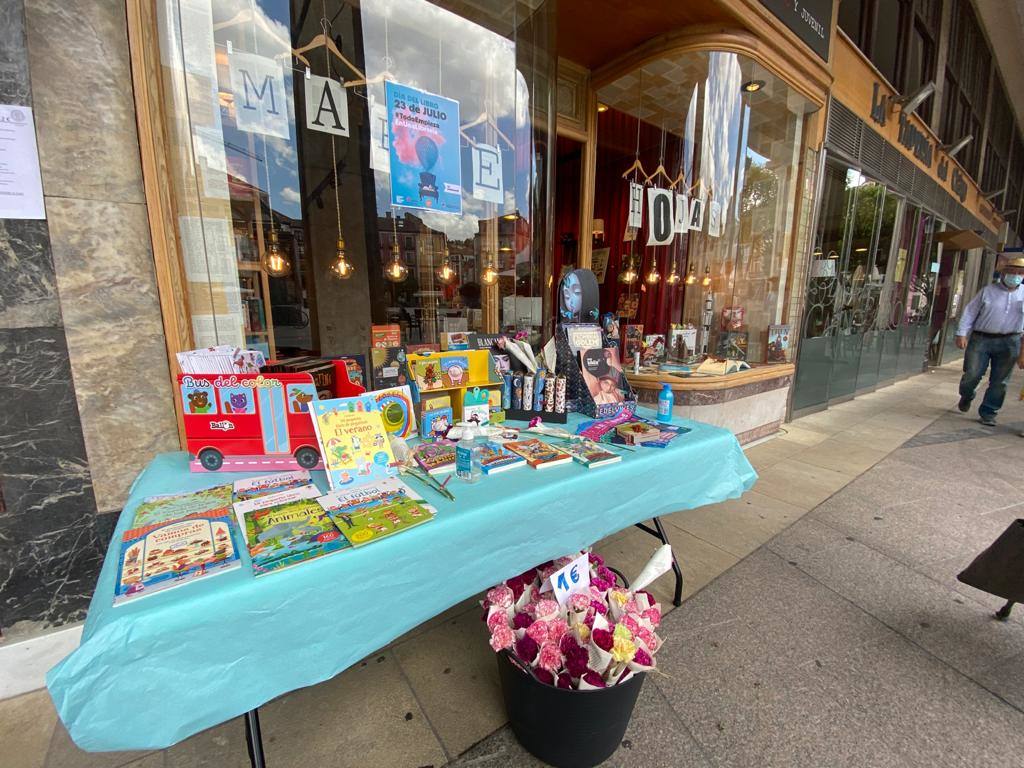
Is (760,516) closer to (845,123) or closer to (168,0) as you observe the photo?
(168,0)

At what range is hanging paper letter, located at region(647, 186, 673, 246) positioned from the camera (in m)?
3.61

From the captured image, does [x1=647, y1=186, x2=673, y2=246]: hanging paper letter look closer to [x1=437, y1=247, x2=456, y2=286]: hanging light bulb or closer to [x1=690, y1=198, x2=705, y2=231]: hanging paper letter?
[x1=690, y1=198, x2=705, y2=231]: hanging paper letter

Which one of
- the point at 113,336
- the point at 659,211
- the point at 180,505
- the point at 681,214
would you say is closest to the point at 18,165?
the point at 113,336

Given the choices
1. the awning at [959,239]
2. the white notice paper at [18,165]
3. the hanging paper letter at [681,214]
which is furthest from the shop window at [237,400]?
the awning at [959,239]

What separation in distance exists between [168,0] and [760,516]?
13.6ft

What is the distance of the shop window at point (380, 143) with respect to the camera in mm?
1807

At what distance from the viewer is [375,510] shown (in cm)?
114

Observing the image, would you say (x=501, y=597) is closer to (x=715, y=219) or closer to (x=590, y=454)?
(x=590, y=454)

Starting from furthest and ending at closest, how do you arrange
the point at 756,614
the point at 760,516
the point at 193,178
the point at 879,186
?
the point at 879,186 → the point at 760,516 → the point at 756,614 → the point at 193,178

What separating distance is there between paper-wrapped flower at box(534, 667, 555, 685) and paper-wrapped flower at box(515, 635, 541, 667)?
31 millimetres

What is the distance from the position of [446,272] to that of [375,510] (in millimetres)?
2890

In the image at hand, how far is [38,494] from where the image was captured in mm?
1578

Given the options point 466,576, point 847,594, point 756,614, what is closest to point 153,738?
point 466,576

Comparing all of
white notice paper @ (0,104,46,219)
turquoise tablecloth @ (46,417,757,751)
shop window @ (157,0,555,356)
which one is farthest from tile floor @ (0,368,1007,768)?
white notice paper @ (0,104,46,219)
